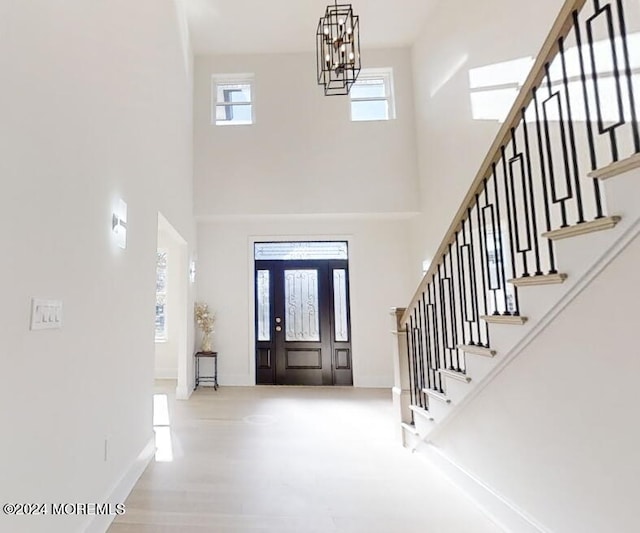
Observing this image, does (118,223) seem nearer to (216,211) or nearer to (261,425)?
(261,425)

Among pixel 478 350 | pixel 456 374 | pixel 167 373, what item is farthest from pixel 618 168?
pixel 167 373

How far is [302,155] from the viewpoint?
5844 mm

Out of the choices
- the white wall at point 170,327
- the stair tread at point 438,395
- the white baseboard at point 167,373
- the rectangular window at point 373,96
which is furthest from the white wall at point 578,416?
the white baseboard at point 167,373

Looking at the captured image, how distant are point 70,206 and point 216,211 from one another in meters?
3.89

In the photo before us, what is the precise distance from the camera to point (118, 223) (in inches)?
102

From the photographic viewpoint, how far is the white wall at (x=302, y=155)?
5770 mm

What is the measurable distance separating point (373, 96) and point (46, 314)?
579 centimetres

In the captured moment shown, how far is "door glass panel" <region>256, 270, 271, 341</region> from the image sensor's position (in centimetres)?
628

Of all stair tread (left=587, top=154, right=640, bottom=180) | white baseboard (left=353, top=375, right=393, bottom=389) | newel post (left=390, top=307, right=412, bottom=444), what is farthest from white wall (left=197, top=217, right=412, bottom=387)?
stair tread (left=587, top=154, right=640, bottom=180)

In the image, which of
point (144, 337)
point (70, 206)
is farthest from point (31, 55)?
point (144, 337)

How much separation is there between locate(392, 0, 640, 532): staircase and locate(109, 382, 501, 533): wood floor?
0.30 meters

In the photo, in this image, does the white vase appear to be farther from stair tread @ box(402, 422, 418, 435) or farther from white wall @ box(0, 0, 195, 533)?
stair tread @ box(402, 422, 418, 435)

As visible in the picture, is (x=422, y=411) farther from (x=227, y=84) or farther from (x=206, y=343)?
(x=227, y=84)

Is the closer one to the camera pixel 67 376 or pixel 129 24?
pixel 67 376
